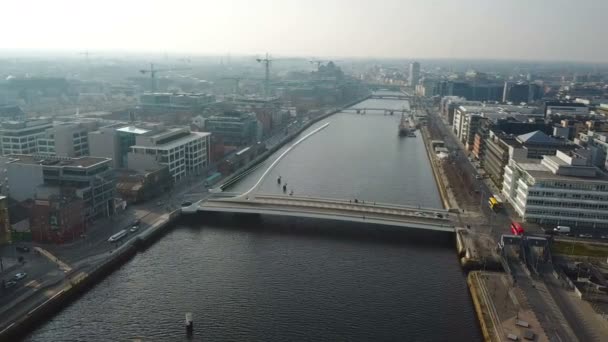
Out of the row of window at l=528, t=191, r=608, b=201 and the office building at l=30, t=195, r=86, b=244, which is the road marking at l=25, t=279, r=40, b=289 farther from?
the row of window at l=528, t=191, r=608, b=201

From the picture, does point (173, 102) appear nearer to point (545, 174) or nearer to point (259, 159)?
point (259, 159)

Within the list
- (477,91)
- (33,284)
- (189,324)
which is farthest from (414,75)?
(189,324)

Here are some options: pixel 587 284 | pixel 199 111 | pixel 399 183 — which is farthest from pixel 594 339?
pixel 199 111

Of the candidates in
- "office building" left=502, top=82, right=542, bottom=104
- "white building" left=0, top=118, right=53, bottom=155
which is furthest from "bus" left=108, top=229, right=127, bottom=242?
"office building" left=502, top=82, right=542, bottom=104

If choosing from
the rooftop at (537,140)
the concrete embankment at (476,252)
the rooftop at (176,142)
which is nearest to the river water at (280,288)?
the concrete embankment at (476,252)

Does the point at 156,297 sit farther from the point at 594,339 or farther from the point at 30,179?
the point at 594,339
